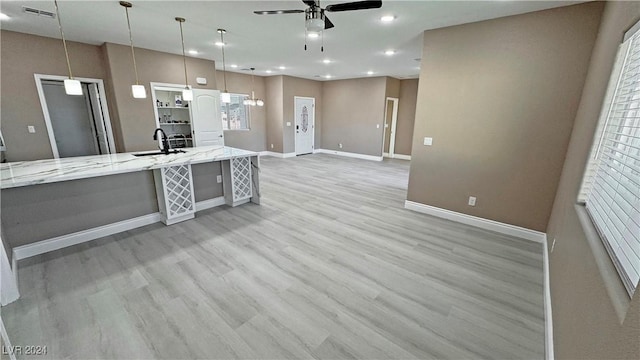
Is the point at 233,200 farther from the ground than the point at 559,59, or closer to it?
closer to it

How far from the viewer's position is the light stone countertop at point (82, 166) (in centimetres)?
232

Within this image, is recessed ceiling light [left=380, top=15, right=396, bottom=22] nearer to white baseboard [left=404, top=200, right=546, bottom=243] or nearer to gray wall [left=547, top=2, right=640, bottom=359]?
gray wall [left=547, top=2, right=640, bottom=359]

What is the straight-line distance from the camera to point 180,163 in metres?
3.24

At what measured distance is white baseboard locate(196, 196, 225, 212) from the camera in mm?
3977

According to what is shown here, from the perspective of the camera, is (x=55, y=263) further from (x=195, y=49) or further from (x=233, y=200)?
(x=195, y=49)

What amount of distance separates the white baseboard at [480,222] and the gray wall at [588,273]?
0.43m

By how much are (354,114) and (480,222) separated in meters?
6.10

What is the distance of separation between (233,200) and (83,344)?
2581 mm

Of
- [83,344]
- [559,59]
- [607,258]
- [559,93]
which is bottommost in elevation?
[83,344]

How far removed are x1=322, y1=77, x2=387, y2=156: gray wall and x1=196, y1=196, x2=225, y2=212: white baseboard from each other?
5.75m

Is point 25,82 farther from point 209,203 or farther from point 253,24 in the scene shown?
point 253,24

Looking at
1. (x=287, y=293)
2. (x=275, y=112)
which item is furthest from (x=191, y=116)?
(x=287, y=293)

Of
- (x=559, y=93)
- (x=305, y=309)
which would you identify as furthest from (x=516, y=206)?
(x=305, y=309)

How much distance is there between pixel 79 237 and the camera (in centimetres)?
→ 293
